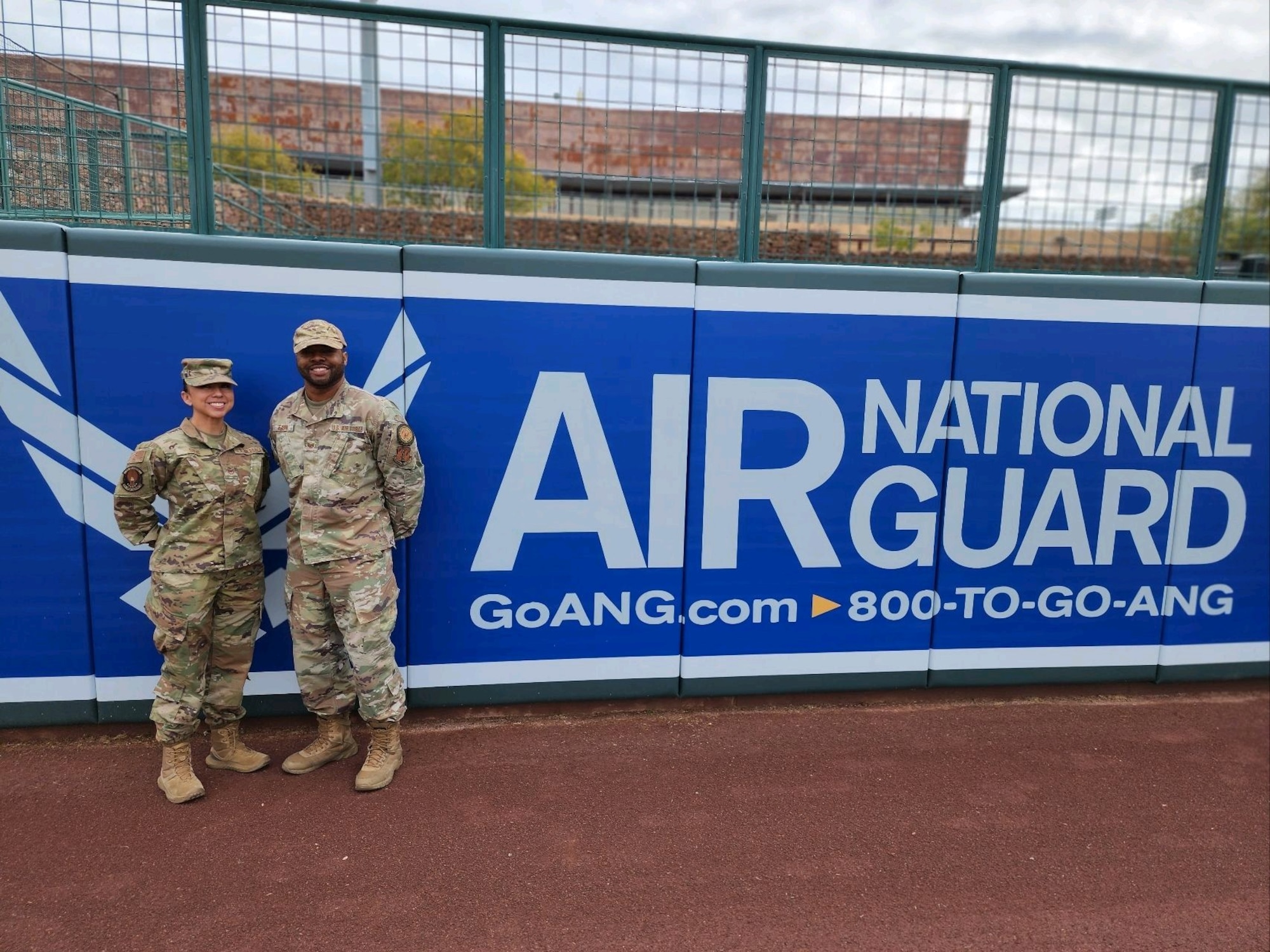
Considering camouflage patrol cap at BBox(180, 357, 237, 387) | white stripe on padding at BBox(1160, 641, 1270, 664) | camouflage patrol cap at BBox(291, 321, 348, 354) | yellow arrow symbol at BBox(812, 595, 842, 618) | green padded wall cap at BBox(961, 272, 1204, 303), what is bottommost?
white stripe on padding at BBox(1160, 641, 1270, 664)

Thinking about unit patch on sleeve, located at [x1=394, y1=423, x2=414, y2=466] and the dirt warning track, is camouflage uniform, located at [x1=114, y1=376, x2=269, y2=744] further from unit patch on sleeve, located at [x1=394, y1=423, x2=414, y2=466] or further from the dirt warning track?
unit patch on sleeve, located at [x1=394, y1=423, x2=414, y2=466]

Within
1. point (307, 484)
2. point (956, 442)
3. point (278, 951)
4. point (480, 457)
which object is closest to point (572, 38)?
point (480, 457)

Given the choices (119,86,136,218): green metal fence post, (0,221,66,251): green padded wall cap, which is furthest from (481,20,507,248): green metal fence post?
(0,221,66,251): green padded wall cap

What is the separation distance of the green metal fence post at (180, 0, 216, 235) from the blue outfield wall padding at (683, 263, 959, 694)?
2.26 m

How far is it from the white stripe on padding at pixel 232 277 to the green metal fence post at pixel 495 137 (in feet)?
1.80

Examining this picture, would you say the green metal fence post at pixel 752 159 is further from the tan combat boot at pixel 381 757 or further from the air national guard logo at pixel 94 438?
the tan combat boot at pixel 381 757

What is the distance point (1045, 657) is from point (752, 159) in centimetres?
305

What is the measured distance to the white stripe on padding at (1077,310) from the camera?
420 cm

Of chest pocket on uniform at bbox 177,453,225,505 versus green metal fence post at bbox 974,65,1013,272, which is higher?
green metal fence post at bbox 974,65,1013,272

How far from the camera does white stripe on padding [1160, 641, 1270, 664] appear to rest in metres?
4.64

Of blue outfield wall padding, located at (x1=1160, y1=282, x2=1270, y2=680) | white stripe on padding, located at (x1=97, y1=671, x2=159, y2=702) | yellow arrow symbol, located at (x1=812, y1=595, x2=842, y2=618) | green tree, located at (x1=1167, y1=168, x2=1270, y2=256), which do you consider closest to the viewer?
white stripe on padding, located at (x1=97, y1=671, x2=159, y2=702)

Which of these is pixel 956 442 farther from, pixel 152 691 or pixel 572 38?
pixel 152 691

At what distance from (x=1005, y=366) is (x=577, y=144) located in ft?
8.22

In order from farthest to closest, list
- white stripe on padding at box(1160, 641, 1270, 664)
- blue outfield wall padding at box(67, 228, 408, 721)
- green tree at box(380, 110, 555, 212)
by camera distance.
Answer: white stripe on padding at box(1160, 641, 1270, 664)
green tree at box(380, 110, 555, 212)
blue outfield wall padding at box(67, 228, 408, 721)
